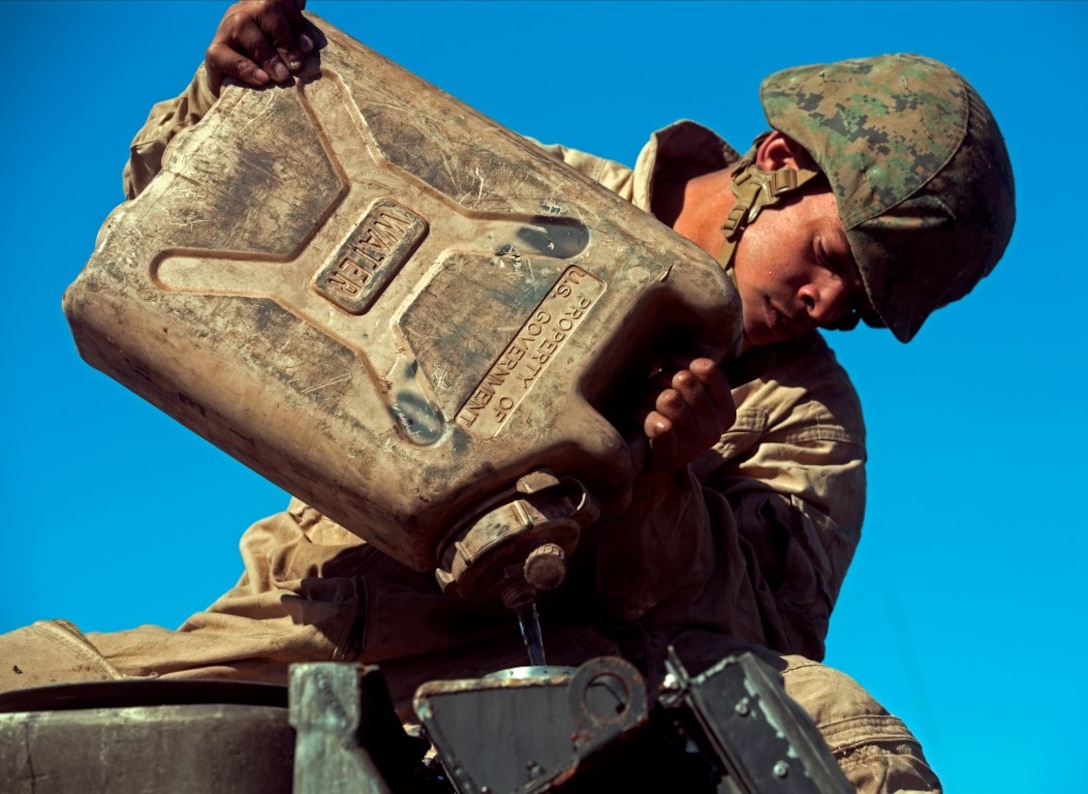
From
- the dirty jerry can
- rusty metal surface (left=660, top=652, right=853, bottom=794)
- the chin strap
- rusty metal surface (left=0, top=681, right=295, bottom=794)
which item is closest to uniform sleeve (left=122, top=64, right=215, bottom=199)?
the dirty jerry can

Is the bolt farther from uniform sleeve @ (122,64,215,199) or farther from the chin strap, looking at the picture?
Answer: the chin strap

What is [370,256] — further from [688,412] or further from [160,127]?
[160,127]

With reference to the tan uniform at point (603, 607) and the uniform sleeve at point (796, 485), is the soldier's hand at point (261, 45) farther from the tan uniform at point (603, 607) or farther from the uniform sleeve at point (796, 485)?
the uniform sleeve at point (796, 485)

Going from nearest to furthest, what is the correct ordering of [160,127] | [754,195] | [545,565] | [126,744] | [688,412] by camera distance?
1. [126,744]
2. [545,565]
3. [688,412]
4. [160,127]
5. [754,195]

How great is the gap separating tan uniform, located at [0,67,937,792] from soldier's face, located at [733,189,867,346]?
0.31m

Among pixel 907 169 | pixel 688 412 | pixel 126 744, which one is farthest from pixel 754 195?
pixel 126 744

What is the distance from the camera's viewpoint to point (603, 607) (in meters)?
3.54

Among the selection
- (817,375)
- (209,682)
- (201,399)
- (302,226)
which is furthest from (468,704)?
(817,375)

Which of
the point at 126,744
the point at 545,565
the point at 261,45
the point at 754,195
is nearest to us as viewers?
the point at 126,744

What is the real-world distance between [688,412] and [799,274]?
44.0 inches

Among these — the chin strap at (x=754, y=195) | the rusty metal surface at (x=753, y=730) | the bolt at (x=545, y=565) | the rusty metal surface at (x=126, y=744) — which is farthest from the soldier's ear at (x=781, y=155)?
the rusty metal surface at (x=126, y=744)

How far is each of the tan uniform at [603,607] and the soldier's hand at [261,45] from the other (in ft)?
0.69

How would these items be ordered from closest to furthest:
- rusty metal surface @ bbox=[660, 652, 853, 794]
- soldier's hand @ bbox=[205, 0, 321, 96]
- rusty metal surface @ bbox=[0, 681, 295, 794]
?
rusty metal surface @ bbox=[660, 652, 853, 794] < rusty metal surface @ bbox=[0, 681, 295, 794] < soldier's hand @ bbox=[205, 0, 321, 96]

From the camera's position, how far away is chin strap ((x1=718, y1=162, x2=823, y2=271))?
4.11 m
